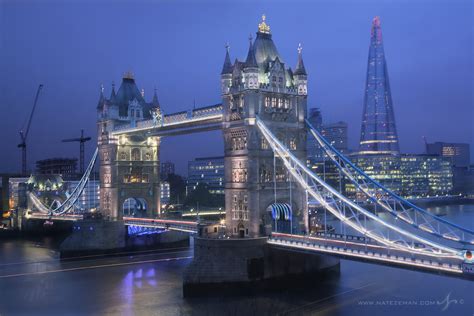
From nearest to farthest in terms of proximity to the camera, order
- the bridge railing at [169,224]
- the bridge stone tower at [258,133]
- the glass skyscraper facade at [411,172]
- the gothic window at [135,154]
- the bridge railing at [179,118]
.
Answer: the bridge stone tower at [258,133], the bridge railing at [179,118], the bridge railing at [169,224], the gothic window at [135,154], the glass skyscraper facade at [411,172]

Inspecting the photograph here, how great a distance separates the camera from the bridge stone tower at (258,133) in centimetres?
4875

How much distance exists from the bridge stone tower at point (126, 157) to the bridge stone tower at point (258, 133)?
25.0 meters

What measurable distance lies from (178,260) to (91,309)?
21341mm

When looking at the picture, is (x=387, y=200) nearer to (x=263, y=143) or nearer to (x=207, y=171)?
(x=263, y=143)

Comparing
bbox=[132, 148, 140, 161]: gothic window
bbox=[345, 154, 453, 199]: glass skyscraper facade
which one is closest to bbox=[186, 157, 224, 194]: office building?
bbox=[345, 154, 453, 199]: glass skyscraper facade

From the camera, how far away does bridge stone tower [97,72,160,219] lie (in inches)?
2876

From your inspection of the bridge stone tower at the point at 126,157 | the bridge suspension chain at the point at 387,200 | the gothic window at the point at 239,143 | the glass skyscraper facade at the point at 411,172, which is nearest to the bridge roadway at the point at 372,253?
the bridge suspension chain at the point at 387,200

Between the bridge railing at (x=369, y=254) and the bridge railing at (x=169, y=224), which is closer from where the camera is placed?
the bridge railing at (x=369, y=254)

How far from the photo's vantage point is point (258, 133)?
49250 mm

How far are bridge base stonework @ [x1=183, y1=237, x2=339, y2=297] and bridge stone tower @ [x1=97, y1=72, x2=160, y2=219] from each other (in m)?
30.1

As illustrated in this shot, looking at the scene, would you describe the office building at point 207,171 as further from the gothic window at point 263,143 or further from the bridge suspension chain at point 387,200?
the gothic window at point 263,143

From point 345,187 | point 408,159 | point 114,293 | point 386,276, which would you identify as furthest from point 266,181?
point 408,159

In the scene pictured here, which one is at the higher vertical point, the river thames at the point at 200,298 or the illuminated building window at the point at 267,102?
the illuminated building window at the point at 267,102

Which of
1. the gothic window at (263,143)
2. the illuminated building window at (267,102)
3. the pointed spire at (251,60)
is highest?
the pointed spire at (251,60)
